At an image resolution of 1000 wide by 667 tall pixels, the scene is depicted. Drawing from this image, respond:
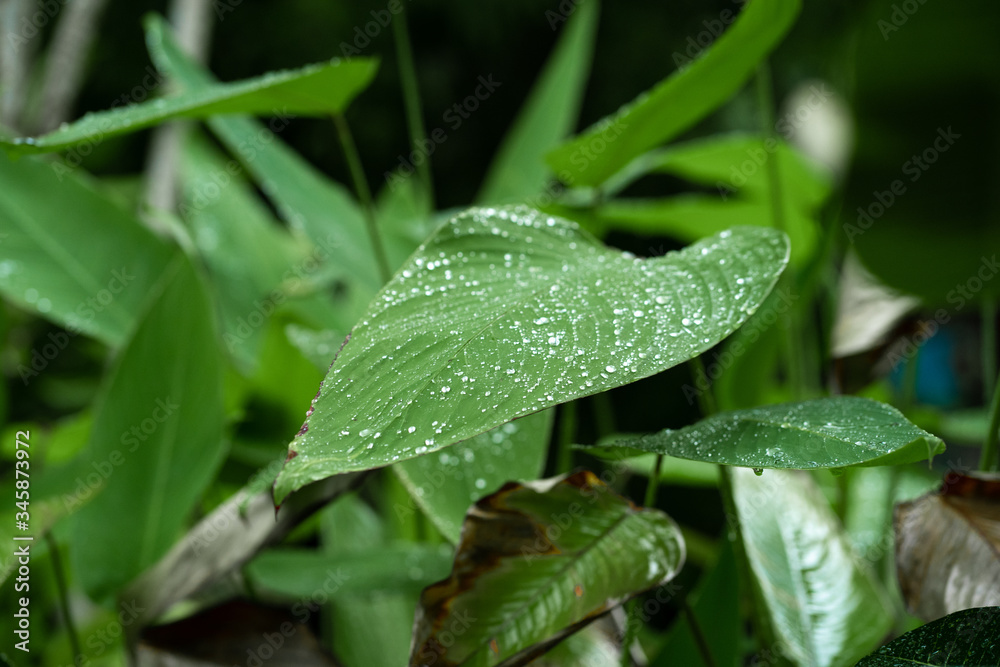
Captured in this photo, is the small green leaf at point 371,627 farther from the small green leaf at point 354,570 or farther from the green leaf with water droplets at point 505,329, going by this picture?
the green leaf with water droplets at point 505,329

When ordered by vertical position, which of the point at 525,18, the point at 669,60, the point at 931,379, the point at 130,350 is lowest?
the point at 931,379

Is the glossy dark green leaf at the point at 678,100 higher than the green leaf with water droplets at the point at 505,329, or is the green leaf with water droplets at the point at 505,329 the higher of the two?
the glossy dark green leaf at the point at 678,100

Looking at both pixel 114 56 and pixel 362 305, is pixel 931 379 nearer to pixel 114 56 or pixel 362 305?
pixel 362 305

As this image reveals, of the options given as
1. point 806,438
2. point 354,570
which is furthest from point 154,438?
point 806,438

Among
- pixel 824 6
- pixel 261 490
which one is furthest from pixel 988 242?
pixel 824 6

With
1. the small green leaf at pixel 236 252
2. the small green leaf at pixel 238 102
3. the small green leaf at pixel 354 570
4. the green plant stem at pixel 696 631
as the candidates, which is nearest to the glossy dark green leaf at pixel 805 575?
the green plant stem at pixel 696 631

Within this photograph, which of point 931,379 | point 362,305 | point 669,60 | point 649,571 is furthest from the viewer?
point 669,60

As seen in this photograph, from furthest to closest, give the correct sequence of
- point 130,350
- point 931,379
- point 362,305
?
point 931,379 < point 362,305 < point 130,350
